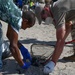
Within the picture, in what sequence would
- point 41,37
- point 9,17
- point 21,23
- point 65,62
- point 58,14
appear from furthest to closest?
point 41,37 → point 65,62 → point 58,14 → point 21,23 → point 9,17

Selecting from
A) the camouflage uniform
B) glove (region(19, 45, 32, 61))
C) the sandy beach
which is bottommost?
the sandy beach

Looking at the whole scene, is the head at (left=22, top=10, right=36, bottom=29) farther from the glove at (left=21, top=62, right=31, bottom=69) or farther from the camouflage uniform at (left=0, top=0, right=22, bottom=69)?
the glove at (left=21, top=62, right=31, bottom=69)

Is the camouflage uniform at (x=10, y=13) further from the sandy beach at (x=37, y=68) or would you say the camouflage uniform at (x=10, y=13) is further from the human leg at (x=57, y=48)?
the sandy beach at (x=37, y=68)

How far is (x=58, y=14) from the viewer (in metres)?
3.67

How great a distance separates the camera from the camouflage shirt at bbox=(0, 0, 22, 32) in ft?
9.74

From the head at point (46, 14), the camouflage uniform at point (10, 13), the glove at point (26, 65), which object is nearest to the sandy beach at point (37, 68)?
the glove at point (26, 65)

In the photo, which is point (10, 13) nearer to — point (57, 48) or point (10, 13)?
point (10, 13)

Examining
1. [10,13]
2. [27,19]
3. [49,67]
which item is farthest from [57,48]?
[10,13]

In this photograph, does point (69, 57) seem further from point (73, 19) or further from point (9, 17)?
point (9, 17)

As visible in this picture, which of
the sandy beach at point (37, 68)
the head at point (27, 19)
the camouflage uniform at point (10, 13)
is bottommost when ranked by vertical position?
the sandy beach at point (37, 68)

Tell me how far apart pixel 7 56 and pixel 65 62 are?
0.83 meters

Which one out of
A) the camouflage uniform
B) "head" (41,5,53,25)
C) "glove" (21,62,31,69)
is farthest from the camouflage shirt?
"glove" (21,62,31,69)

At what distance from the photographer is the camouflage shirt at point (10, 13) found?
9.74 ft

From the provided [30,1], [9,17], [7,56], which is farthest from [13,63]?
[30,1]
